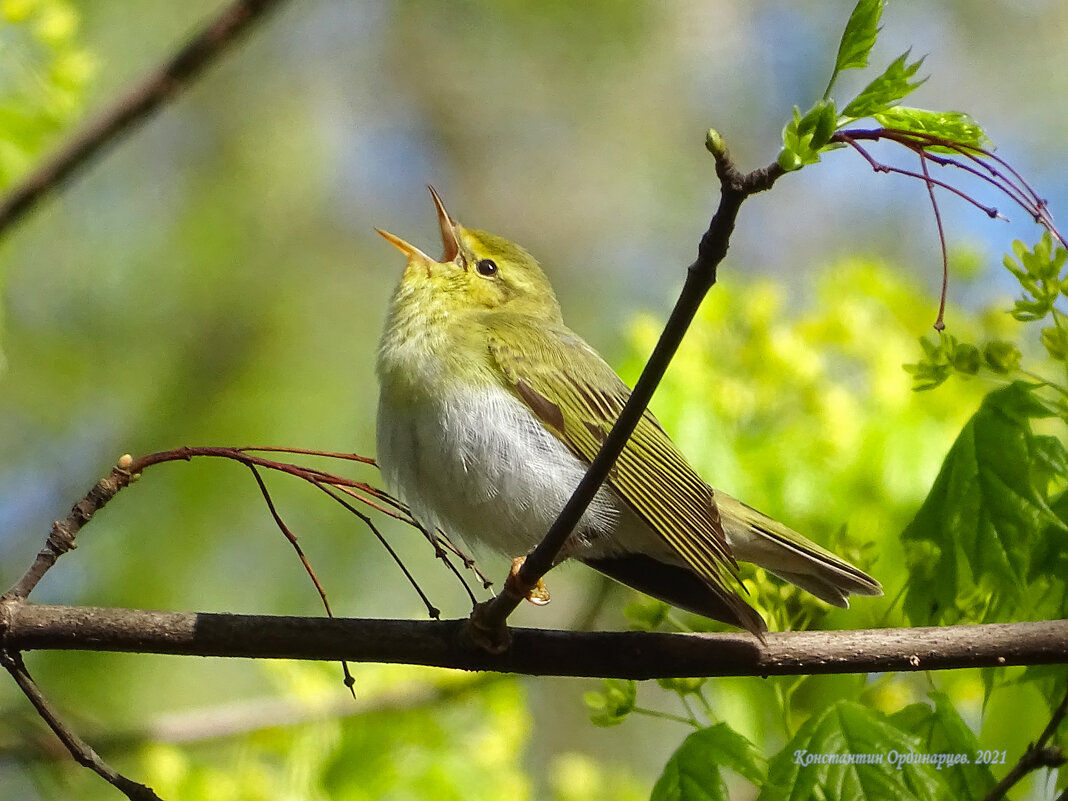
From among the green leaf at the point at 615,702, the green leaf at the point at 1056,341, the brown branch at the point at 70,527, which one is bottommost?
the brown branch at the point at 70,527

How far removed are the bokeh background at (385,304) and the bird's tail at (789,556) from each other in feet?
0.24

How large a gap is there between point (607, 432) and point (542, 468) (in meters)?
0.25

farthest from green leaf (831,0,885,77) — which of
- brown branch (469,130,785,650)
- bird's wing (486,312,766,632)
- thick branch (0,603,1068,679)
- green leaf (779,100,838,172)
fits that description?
bird's wing (486,312,766,632)

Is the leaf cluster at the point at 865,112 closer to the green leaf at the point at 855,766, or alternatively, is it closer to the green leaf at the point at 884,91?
the green leaf at the point at 884,91

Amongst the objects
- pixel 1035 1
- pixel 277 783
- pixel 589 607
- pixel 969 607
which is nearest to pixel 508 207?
pixel 1035 1

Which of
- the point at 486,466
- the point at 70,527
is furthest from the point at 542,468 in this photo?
the point at 70,527

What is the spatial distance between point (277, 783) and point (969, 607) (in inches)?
72.5

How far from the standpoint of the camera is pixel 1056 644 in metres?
2.03

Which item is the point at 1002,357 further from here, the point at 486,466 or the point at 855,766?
the point at 486,466

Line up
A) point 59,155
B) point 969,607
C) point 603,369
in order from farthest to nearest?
point 603,369, point 59,155, point 969,607

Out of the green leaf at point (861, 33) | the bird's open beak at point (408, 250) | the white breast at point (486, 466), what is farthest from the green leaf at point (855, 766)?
the bird's open beak at point (408, 250)

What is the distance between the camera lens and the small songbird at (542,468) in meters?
2.79

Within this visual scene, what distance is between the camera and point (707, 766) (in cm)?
202

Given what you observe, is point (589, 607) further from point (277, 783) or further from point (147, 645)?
point (147, 645)
